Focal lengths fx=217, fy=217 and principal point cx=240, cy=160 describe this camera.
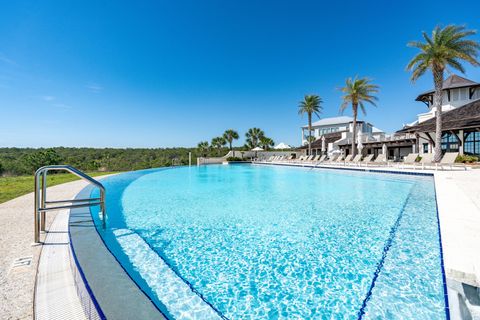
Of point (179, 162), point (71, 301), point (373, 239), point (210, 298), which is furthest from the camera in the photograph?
point (179, 162)

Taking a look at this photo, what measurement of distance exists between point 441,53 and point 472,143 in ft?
28.2

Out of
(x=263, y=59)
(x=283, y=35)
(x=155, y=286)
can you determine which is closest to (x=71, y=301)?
(x=155, y=286)

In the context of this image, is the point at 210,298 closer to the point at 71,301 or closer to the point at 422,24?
the point at 71,301

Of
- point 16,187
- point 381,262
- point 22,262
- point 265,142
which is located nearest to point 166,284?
point 22,262

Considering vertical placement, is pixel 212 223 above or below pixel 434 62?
below

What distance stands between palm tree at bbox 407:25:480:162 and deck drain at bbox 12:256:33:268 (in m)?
20.6

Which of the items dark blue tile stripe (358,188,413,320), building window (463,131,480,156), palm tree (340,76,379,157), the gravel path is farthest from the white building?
the gravel path

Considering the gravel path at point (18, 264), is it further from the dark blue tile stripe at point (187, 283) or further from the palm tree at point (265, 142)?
the palm tree at point (265, 142)

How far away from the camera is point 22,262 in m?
2.59

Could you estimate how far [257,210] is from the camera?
21.2 ft

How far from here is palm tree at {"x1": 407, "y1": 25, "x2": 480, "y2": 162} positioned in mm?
14570

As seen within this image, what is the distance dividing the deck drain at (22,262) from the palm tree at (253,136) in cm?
3935

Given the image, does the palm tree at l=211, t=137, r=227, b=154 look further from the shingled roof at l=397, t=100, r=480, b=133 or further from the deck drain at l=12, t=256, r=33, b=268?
the deck drain at l=12, t=256, r=33, b=268

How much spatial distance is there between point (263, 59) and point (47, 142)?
34162 millimetres
